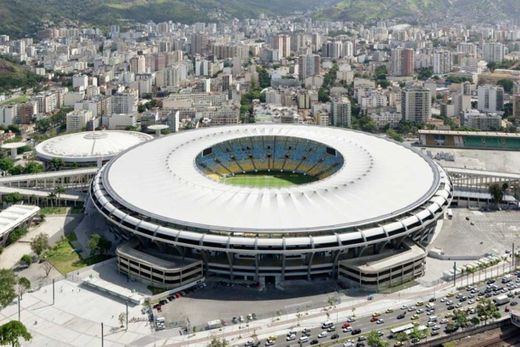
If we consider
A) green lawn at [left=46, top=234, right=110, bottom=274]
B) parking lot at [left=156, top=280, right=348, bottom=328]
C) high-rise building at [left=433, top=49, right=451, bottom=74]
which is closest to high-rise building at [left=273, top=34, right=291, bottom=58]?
high-rise building at [left=433, top=49, right=451, bottom=74]

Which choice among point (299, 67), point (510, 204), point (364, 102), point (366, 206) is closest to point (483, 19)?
point (299, 67)

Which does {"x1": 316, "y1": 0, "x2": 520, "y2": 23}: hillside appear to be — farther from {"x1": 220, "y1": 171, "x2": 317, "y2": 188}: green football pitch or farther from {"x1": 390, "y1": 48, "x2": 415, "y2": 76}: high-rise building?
{"x1": 220, "y1": 171, "x2": 317, "y2": 188}: green football pitch

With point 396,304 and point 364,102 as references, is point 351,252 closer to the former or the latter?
point 396,304

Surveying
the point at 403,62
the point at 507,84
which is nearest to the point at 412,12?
the point at 403,62

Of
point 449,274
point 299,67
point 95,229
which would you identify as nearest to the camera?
point 449,274

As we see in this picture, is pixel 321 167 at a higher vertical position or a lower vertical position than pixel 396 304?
higher

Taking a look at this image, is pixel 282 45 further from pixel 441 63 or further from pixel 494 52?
pixel 494 52

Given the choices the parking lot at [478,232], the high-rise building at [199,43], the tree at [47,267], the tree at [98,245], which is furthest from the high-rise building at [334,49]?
the tree at [47,267]
